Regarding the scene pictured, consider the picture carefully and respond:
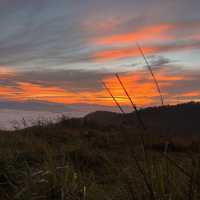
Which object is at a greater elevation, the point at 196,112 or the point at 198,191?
the point at 196,112

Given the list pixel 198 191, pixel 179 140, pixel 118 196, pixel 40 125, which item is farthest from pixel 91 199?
pixel 40 125

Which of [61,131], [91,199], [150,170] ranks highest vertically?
[61,131]

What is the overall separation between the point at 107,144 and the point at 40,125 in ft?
8.50

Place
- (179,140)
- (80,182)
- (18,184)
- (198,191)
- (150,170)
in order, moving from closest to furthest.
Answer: (198,191)
(150,170)
(80,182)
(18,184)
(179,140)

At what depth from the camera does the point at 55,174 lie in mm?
3207

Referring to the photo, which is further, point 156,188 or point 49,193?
point 49,193

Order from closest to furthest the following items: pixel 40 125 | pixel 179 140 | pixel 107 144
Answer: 1. pixel 107 144
2. pixel 179 140
3. pixel 40 125

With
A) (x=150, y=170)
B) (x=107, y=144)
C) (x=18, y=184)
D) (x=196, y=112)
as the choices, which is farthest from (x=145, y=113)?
(x=150, y=170)

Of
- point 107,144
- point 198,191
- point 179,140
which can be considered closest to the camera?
point 198,191

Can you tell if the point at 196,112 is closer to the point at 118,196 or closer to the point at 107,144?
the point at 107,144

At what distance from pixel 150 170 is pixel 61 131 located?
7426 mm

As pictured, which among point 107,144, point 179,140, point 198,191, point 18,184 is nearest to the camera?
point 198,191

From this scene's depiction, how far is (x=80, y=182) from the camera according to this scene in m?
3.12

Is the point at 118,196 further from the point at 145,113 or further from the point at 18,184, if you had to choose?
the point at 145,113
